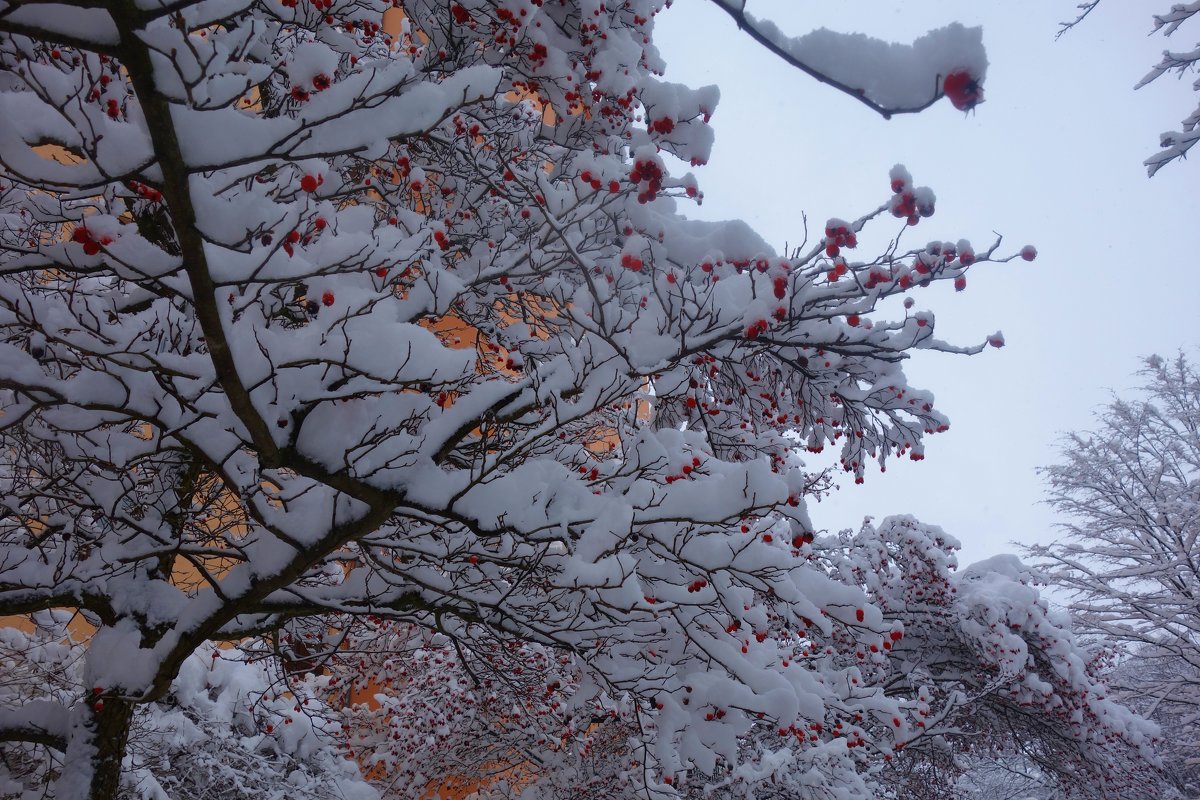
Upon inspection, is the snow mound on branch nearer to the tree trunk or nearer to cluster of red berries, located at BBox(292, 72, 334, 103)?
cluster of red berries, located at BBox(292, 72, 334, 103)

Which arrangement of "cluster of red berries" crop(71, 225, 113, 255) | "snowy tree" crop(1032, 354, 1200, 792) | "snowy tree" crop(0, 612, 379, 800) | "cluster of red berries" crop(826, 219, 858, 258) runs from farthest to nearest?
"snowy tree" crop(1032, 354, 1200, 792), "snowy tree" crop(0, 612, 379, 800), "cluster of red berries" crop(826, 219, 858, 258), "cluster of red berries" crop(71, 225, 113, 255)

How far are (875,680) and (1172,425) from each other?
31.1ft

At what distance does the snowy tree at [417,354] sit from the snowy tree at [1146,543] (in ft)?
30.3

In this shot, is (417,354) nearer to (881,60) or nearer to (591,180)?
(591,180)

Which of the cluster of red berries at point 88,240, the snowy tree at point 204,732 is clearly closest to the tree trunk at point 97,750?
the snowy tree at point 204,732

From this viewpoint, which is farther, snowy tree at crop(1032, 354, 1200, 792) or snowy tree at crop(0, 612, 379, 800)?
snowy tree at crop(1032, 354, 1200, 792)

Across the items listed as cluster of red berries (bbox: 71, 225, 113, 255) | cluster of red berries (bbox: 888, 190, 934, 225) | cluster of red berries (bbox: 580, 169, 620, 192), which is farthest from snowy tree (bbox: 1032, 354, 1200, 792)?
cluster of red berries (bbox: 71, 225, 113, 255)

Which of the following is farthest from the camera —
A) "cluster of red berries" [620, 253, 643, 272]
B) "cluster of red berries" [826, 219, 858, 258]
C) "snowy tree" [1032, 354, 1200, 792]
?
"snowy tree" [1032, 354, 1200, 792]

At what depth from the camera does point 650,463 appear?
3330 mm

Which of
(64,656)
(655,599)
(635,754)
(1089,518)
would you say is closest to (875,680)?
(635,754)

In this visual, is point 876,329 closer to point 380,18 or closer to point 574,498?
point 574,498

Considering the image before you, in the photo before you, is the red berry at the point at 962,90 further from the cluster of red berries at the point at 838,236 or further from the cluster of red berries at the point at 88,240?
the cluster of red berries at the point at 88,240

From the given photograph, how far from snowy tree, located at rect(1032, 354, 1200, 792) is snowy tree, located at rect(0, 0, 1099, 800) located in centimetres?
922

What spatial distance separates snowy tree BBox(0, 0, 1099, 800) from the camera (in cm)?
199
